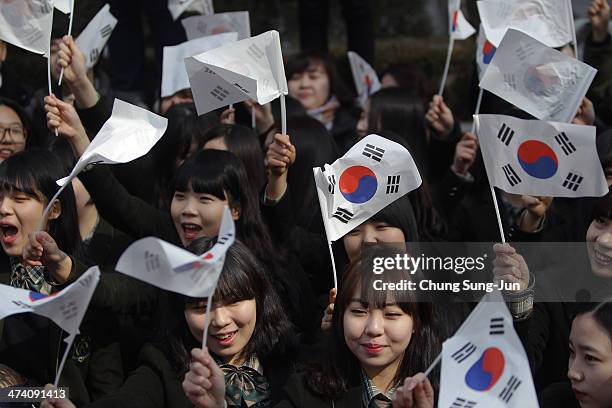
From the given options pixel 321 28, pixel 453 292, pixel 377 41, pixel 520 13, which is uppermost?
pixel 520 13

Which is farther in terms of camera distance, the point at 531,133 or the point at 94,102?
the point at 94,102

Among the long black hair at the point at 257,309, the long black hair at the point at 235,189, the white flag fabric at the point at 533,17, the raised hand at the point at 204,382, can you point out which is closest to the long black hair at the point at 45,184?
the long black hair at the point at 235,189

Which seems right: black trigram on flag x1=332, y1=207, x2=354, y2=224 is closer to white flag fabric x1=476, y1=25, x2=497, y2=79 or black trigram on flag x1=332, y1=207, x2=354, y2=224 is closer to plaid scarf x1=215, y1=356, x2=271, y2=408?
plaid scarf x1=215, y1=356, x2=271, y2=408

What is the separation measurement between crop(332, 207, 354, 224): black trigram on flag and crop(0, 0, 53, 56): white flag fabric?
1406 millimetres

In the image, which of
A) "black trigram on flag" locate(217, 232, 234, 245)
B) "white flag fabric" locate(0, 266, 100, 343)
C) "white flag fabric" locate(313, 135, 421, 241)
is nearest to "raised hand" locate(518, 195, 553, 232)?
"white flag fabric" locate(313, 135, 421, 241)

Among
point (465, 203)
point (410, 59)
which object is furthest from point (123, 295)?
point (410, 59)

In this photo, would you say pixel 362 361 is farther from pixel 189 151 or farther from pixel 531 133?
pixel 189 151

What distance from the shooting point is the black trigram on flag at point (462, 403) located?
252 centimetres

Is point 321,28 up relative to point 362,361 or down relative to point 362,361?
down

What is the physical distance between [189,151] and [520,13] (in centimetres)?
155

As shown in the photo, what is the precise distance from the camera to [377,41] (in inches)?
322

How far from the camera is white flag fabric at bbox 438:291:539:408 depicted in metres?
2.49

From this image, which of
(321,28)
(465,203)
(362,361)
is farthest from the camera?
(321,28)

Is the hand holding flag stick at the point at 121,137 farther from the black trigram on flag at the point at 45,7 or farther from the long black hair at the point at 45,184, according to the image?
the black trigram on flag at the point at 45,7
